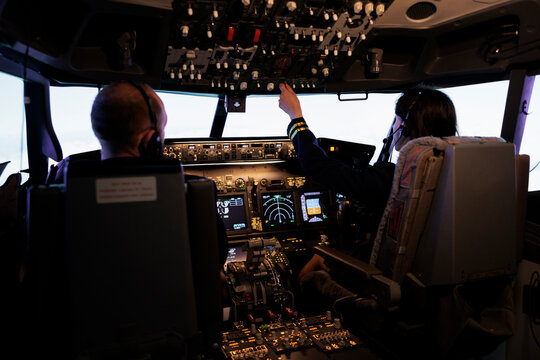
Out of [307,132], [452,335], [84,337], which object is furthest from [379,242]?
[84,337]

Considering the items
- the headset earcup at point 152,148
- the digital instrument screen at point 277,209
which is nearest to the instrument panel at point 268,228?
the digital instrument screen at point 277,209

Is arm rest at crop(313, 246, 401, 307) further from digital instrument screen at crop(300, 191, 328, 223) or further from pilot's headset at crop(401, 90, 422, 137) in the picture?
digital instrument screen at crop(300, 191, 328, 223)

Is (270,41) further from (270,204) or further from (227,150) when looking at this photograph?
(270,204)

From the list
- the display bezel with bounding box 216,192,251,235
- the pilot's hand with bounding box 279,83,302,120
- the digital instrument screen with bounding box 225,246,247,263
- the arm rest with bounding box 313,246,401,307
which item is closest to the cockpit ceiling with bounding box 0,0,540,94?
the pilot's hand with bounding box 279,83,302,120

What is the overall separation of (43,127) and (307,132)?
1.52m

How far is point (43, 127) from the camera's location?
2.33m

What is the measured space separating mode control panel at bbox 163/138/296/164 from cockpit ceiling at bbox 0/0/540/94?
374 millimetres

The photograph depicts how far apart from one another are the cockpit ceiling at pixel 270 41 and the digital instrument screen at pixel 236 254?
3.52ft

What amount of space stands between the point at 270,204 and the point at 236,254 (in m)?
0.42

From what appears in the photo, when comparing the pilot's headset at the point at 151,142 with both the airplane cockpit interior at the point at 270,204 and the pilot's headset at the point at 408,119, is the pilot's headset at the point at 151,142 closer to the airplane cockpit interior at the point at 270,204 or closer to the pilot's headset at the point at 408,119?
the airplane cockpit interior at the point at 270,204

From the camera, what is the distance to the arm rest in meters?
1.57

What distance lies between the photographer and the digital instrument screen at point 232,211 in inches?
107

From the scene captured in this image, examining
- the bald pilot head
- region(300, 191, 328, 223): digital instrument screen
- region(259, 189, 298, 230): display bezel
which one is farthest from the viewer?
region(300, 191, 328, 223): digital instrument screen

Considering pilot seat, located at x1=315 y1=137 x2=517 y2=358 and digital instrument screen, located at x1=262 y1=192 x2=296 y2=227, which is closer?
pilot seat, located at x1=315 y1=137 x2=517 y2=358
